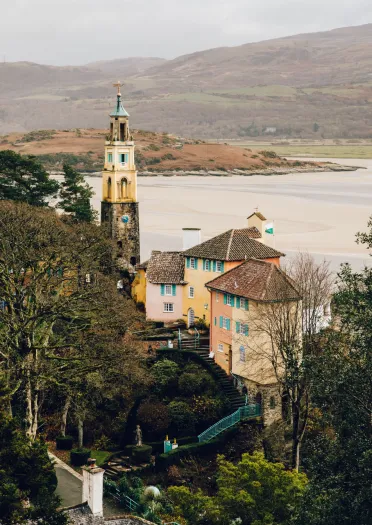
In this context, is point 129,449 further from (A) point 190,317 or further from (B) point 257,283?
(A) point 190,317

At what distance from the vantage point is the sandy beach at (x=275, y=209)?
9169 cm

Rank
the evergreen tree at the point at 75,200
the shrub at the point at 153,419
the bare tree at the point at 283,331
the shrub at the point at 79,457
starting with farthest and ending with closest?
the evergreen tree at the point at 75,200
the shrub at the point at 153,419
the bare tree at the point at 283,331
the shrub at the point at 79,457

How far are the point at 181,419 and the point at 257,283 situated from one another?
702 centimetres

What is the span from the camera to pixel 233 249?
50.9 m

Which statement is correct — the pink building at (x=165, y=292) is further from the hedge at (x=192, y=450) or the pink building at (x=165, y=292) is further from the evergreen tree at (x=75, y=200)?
the hedge at (x=192, y=450)

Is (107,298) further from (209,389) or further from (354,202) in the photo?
(354,202)

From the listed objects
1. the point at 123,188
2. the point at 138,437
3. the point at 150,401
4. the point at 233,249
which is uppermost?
the point at 123,188

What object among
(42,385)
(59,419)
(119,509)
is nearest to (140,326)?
(59,419)

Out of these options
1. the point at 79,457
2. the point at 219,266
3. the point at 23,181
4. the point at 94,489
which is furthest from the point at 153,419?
the point at 23,181

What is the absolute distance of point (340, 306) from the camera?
96.1ft

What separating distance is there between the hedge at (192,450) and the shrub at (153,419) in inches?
65.7

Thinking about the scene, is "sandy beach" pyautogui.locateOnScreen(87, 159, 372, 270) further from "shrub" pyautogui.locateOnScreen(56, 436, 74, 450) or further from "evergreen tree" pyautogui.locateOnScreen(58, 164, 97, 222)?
"shrub" pyautogui.locateOnScreen(56, 436, 74, 450)

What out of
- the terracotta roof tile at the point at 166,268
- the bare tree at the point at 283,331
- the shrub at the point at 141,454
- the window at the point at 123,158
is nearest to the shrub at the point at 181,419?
the shrub at the point at 141,454

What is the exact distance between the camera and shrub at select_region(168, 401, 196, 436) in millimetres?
41875
